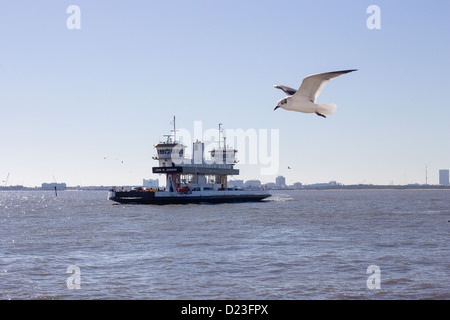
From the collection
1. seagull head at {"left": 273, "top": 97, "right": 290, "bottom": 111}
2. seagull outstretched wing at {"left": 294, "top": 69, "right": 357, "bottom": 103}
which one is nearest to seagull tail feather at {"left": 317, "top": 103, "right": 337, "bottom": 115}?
seagull outstretched wing at {"left": 294, "top": 69, "right": 357, "bottom": 103}

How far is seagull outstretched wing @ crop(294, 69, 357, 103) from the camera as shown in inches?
387

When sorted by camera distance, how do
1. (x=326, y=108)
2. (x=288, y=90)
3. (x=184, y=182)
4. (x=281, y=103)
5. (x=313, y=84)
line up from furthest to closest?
(x=184, y=182)
(x=288, y=90)
(x=313, y=84)
(x=281, y=103)
(x=326, y=108)

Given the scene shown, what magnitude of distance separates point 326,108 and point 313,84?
681 mm

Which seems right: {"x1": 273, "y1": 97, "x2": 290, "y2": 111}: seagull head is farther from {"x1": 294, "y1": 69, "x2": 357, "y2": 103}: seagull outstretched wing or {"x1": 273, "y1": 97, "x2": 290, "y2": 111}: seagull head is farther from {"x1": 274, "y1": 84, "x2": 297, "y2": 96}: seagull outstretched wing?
{"x1": 274, "y1": 84, "x2": 297, "y2": 96}: seagull outstretched wing

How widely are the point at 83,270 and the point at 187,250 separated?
25.8ft

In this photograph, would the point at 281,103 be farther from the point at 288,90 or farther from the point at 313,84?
the point at 288,90

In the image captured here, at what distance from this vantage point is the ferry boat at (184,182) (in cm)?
8706

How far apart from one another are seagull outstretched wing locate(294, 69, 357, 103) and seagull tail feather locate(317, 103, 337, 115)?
262mm

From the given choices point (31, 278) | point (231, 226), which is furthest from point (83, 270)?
point (231, 226)

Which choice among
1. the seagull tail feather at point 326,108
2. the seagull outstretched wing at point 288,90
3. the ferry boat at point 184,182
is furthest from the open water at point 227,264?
the ferry boat at point 184,182

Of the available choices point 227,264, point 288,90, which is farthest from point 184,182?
point 288,90

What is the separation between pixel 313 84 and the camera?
1036cm

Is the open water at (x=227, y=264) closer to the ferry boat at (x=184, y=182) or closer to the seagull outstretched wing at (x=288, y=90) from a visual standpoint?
the seagull outstretched wing at (x=288, y=90)

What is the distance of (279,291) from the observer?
19.8 meters
